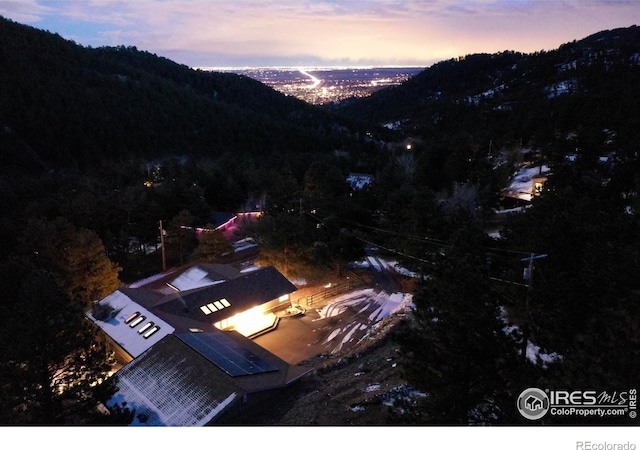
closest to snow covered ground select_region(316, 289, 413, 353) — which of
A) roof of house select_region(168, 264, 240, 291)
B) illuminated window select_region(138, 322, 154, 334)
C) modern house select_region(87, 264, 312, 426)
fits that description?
modern house select_region(87, 264, 312, 426)

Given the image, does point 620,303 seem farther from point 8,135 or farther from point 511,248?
point 8,135

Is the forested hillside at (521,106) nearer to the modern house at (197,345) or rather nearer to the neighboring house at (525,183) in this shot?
the neighboring house at (525,183)

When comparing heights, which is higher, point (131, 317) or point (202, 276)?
point (131, 317)

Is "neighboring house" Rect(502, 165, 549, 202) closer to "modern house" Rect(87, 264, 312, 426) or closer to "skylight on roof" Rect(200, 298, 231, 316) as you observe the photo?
"modern house" Rect(87, 264, 312, 426)

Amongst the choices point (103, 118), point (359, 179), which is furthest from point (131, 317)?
point (103, 118)

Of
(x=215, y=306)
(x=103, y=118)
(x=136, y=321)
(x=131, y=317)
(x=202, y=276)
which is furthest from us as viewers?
(x=103, y=118)

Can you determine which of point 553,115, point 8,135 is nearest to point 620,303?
point 553,115

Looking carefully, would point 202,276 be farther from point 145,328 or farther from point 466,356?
point 466,356
